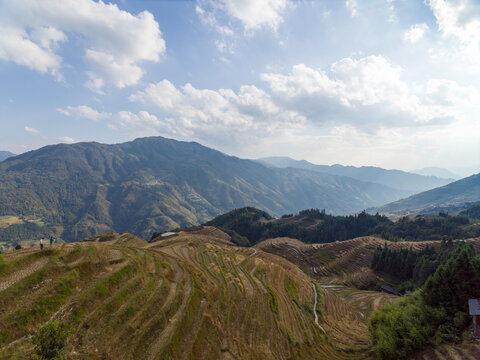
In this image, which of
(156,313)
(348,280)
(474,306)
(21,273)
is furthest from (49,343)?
(348,280)

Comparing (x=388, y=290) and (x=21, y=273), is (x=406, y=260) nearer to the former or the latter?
(x=388, y=290)

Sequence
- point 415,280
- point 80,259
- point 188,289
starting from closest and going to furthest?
point 80,259
point 188,289
point 415,280

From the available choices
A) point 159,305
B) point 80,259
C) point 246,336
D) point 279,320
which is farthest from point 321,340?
point 80,259

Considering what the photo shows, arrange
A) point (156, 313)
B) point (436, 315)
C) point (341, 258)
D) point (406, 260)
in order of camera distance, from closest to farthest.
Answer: point (156, 313) < point (436, 315) < point (406, 260) < point (341, 258)

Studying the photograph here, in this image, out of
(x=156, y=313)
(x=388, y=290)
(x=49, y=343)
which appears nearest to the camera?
(x=49, y=343)

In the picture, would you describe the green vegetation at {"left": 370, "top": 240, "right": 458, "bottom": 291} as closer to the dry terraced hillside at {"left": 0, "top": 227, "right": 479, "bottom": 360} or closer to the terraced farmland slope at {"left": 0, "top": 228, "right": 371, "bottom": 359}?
the dry terraced hillside at {"left": 0, "top": 227, "right": 479, "bottom": 360}

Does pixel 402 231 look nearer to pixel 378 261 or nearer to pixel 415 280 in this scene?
pixel 378 261

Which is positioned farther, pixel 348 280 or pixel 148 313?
pixel 348 280
